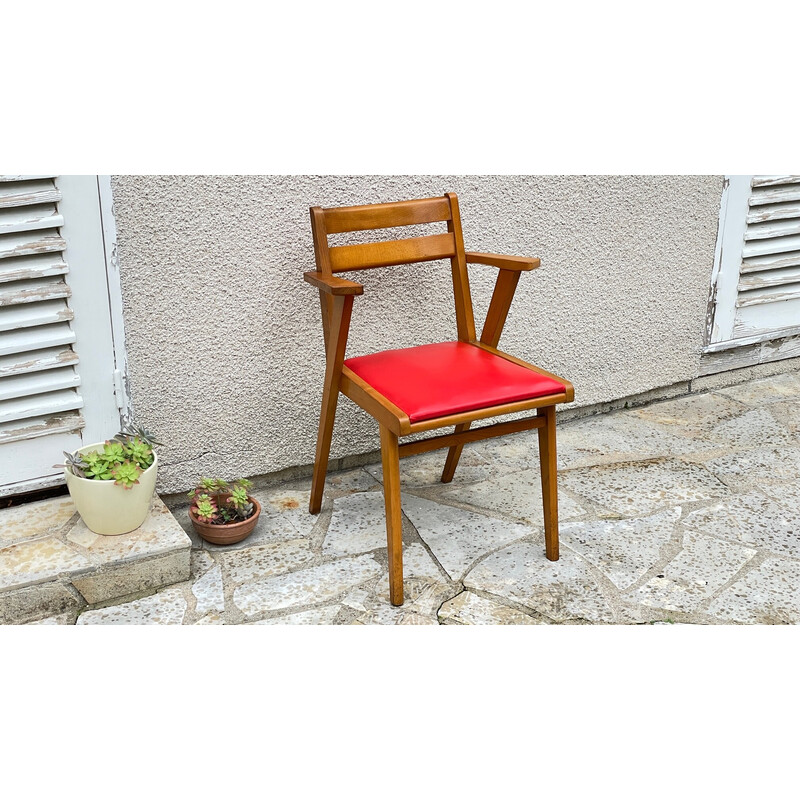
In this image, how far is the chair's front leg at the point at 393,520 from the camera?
250cm

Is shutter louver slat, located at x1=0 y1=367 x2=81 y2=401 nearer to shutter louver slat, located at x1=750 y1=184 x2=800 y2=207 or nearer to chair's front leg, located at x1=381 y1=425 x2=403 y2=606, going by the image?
chair's front leg, located at x1=381 y1=425 x2=403 y2=606

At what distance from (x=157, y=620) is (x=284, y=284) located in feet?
3.87

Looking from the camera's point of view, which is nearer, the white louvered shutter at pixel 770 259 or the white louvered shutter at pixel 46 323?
the white louvered shutter at pixel 46 323

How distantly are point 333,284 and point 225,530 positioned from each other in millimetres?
862

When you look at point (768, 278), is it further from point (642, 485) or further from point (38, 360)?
point (38, 360)

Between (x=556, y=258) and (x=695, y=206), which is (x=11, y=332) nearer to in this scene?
(x=556, y=258)

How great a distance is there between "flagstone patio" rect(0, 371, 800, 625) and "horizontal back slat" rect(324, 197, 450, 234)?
978mm

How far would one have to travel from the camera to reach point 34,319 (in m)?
2.64

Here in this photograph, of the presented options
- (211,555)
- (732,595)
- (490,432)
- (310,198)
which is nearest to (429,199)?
(310,198)

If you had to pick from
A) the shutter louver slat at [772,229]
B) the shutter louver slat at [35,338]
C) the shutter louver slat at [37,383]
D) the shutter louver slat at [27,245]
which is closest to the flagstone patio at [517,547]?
the shutter louver slat at [37,383]

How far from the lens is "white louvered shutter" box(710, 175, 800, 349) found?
3.91 meters

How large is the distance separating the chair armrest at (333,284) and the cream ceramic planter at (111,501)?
74cm

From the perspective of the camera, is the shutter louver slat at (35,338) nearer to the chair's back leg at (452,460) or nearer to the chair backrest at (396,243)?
the chair backrest at (396,243)

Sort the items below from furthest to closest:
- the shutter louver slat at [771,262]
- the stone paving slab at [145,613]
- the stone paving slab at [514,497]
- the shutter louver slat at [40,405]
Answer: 1. the shutter louver slat at [771,262]
2. the stone paving slab at [514,497]
3. the shutter louver slat at [40,405]
4. the stone paving slab at [145,613]
